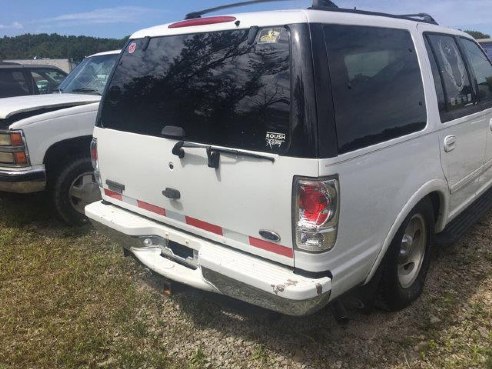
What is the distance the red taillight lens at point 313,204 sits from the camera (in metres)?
2.17

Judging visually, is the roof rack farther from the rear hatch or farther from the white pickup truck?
the white pickup truck

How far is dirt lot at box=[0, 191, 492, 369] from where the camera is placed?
273 cm

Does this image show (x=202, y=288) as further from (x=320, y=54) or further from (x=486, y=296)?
(x=486, y=296)

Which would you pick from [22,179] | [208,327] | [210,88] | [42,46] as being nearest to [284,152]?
[210,88]

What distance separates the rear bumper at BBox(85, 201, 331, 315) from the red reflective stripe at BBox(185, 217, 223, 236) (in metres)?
0.08

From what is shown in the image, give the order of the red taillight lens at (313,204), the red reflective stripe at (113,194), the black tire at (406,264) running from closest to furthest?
the red taillight lens at (313,204) < the black tire at (406,264) < the red reflective stripe at (113,194)

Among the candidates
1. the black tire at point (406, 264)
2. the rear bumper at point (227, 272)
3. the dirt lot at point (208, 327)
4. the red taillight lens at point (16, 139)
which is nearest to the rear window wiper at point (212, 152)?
the rear bumper at point (227, 272)

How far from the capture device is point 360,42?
99.7 inches

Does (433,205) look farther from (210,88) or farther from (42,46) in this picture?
(42,46)

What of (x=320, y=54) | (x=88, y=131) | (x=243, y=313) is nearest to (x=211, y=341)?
(x=243, y=313)

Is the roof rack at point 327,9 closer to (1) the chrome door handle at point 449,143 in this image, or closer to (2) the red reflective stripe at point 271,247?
(1) the chrome door handle at point 449,143

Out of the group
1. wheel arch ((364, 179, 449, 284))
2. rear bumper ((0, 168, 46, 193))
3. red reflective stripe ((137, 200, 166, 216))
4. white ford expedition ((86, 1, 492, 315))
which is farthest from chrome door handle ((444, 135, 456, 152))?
rear bumper ((0, 168, 46, 193))

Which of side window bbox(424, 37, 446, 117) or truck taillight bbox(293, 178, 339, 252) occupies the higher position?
side window bbox(424, 37, 446, 117)

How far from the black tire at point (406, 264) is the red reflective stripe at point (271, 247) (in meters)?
0.86
